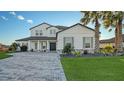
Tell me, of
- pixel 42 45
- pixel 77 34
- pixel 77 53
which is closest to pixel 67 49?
pixel 77 53

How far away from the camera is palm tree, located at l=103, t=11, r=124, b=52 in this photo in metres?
14.2

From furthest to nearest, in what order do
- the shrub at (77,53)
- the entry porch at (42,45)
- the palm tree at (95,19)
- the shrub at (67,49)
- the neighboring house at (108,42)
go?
the entry porch at (42,45)
the shrub at (67,49)
the shrub at (77,53)
the palm tree at (95,19)
the neighboring house at (108,42)

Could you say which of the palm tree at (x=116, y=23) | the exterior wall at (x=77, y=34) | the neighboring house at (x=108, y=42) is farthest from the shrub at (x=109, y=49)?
the exterior wall at (x=77, y=34)

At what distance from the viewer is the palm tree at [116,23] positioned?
14244 millimetres

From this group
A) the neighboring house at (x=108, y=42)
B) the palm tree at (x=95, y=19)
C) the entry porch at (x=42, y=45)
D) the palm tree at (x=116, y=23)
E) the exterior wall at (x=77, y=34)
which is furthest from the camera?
the entry porch at (x=42, y=45)

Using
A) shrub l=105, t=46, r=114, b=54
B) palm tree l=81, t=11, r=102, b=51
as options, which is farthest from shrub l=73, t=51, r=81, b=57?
shrub l=105, t=46, r=114, b=54

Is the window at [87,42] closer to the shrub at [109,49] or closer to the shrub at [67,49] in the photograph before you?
the shrub at [67,49]

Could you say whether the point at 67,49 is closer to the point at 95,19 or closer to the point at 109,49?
the point at 95,19

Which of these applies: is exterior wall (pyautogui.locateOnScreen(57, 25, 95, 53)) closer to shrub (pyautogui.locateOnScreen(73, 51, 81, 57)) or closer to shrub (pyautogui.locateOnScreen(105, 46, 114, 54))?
shrub (pyautogui.locateOnScreen(73, 51, 81, 57))

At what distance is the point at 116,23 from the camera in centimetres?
1525
